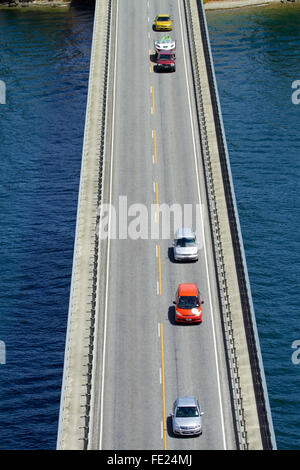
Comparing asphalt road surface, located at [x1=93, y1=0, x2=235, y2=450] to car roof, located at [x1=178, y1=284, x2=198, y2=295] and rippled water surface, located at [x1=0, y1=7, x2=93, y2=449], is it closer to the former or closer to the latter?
car roof, located at [x1=178, y1=284, x2=198, y2=295]

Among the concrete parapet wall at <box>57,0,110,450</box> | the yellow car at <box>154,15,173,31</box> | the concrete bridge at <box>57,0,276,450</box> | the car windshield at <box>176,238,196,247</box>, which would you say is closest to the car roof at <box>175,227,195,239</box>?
the car windshield at <box>176,238,196,247</box>

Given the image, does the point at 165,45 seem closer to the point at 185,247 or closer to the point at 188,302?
the point at 185,247

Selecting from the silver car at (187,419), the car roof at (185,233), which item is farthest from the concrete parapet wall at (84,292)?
the car roof at (185,233)

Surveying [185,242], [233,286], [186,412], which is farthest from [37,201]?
[186,412]

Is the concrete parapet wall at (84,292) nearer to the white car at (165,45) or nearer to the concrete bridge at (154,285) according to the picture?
the concrete bridge at (154,285)
